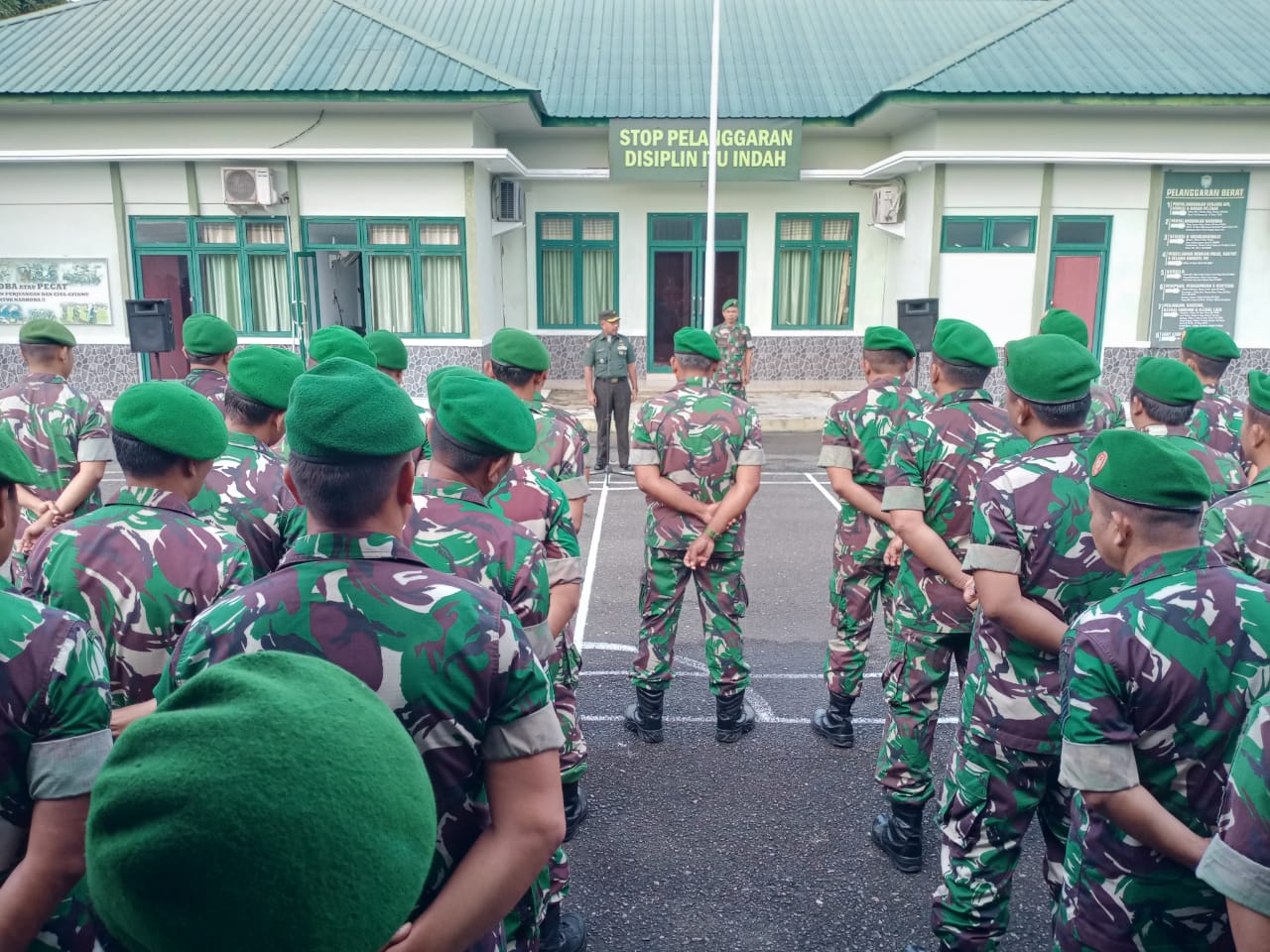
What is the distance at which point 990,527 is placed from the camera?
2.97m

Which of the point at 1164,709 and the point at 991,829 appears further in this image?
the point at 991,829

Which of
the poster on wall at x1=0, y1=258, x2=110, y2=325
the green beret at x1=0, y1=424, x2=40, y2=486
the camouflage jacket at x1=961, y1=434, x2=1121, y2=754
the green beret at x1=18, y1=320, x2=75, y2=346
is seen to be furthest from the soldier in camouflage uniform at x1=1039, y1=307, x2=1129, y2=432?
the poster on wall at x1=0, y1=258, x2=110, y2=325

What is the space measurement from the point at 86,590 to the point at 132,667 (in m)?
0.23

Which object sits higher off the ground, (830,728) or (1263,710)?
(1263,710)

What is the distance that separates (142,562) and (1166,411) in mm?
4433

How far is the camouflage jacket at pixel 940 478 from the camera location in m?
3.82

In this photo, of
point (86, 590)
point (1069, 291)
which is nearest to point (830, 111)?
point (1069, 291)

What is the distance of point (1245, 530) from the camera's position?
122 inches

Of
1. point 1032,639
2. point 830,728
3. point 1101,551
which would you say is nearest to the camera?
point 1101,551

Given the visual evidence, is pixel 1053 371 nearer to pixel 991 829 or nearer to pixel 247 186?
pixel 991 829

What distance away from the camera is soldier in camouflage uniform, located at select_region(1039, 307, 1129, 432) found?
5367 mm

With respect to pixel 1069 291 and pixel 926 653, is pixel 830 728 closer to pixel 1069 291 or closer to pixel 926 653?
pixel 926 653

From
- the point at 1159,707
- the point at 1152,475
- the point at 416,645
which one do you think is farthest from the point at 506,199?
the point at 416,645

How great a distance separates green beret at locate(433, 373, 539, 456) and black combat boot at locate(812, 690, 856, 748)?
2747mm
